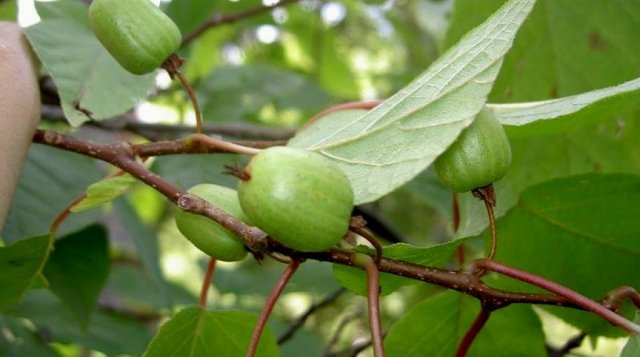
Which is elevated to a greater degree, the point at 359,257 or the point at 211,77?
the point at 359,257

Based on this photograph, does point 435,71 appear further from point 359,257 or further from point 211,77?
point 211,77

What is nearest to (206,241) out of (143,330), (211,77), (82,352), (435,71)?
(435,71)

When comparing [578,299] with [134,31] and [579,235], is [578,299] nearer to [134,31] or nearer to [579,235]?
[579,235]

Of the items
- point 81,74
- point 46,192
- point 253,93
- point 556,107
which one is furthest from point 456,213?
point 253,93

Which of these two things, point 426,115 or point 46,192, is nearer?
point 426,115

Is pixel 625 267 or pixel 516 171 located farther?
pixel 516 171

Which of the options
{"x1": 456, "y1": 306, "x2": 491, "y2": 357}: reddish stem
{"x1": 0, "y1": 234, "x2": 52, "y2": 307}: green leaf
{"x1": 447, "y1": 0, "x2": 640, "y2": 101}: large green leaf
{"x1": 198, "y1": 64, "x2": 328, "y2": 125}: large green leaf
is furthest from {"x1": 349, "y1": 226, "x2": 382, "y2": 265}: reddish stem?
{"x1": 198, "y1": 64, "x2": 328, "y2": 125}: large green leaf

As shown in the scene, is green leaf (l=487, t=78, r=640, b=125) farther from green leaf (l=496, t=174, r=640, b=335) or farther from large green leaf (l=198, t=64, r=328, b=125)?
large green leaf (l=198, t=64, r=328, b=125)

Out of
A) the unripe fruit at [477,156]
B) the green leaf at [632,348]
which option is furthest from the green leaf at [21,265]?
the green leaf at [632,348]
